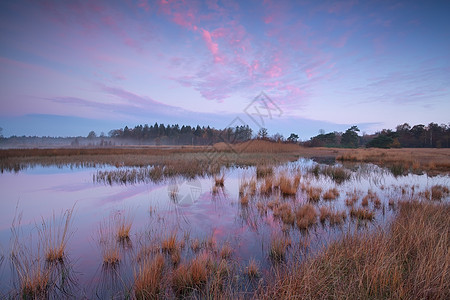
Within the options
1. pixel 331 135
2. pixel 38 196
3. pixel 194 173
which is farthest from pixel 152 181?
pixel 331 135

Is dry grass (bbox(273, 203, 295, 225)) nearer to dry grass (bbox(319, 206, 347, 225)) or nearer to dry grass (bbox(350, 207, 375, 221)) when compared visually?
dry grass (bbox(319, 206, 347, 225))

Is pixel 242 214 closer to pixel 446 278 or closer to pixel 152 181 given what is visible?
pixel 446 278

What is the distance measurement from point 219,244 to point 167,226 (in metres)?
1.68

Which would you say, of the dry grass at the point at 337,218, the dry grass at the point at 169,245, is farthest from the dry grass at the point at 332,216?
the dry grass at the point at 169,245

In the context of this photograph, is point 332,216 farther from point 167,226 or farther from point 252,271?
point 167,226

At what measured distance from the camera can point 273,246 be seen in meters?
3.91

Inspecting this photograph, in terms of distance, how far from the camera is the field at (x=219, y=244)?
8.66 ft

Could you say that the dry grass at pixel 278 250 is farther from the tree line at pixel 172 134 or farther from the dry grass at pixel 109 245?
the tree line at pixel 172 134

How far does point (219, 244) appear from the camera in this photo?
4305 mm

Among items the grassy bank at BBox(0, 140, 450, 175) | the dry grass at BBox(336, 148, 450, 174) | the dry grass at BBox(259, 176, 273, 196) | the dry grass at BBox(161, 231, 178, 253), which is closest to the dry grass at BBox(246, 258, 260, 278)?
the dry grass at BBox(161, 231, 178, 253)

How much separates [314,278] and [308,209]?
373 cm

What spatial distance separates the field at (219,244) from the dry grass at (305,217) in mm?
43

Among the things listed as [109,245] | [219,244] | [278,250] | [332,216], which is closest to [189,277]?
[219,244]

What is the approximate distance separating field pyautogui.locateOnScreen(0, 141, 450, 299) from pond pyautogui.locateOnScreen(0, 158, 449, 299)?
30 mm
